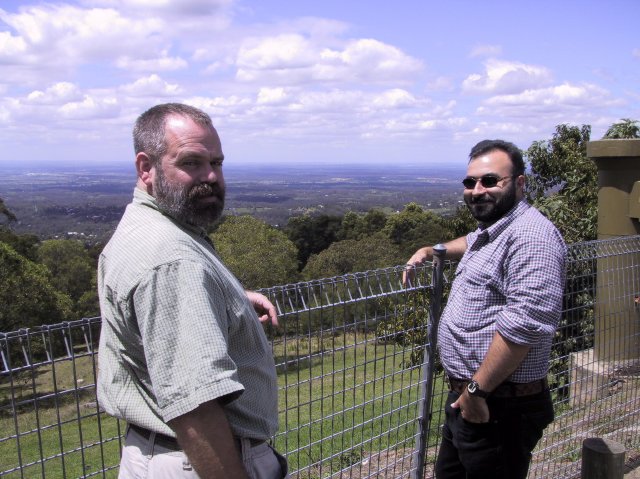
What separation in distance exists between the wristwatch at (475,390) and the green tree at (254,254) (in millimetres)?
27353

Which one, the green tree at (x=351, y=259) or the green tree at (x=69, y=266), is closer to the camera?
the green tree at (x=351, y=259)

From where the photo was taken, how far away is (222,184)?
77.8 inches

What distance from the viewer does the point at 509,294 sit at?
2.60 meters

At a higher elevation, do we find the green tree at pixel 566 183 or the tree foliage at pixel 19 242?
the green tree at pixel 566 183

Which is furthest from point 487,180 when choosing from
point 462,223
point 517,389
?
point 462,223

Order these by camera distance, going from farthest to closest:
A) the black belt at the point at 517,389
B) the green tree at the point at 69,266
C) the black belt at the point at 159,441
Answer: the green tree at the point at 69,266
the black belt at the point at 517,389
the black belt at the point at 159,441

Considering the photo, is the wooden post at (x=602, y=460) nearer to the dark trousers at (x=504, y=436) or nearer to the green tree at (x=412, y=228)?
the dark trousers at (x=504, y=436)

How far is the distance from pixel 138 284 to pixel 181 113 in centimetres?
57

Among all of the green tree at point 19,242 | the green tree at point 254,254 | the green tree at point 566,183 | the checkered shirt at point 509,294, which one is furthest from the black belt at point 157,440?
the green tree at point 19,242

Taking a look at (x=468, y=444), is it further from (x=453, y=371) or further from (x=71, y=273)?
(x=71, y=273)

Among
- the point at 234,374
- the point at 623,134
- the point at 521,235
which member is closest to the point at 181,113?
the point at 234,374

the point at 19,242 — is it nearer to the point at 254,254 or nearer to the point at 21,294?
the point at 254,254

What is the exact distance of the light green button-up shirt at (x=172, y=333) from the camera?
1613mm

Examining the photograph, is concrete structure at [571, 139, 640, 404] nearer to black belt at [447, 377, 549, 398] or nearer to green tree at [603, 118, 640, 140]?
black belt at [447, 377, 549, 398]
